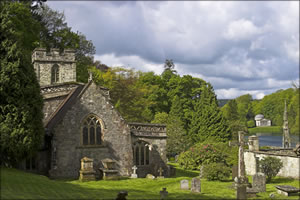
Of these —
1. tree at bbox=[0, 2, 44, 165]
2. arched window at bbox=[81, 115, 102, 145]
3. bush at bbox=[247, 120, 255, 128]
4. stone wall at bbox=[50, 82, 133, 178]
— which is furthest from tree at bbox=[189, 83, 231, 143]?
bush at bbox=[247, 120, 255, 128]

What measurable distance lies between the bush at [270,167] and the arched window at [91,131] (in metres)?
13.6

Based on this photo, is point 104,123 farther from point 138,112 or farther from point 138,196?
point 138,112

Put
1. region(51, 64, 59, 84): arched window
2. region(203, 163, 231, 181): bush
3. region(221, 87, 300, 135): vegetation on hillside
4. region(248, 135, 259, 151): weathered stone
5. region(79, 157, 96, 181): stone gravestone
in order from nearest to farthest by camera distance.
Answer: region(79, 157, 96, 181): stone gravestone
region(203, 163, 231, 181): bush
region(248, 135, 259, 151): weathered stone
region(51, 64, 59, 84): arched window
region(221, 87, 300, 135): vegetation on hillside

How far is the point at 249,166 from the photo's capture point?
34.1 meters

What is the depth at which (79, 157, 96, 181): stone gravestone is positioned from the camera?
969 inches

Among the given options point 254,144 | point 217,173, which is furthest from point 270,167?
point 254,144

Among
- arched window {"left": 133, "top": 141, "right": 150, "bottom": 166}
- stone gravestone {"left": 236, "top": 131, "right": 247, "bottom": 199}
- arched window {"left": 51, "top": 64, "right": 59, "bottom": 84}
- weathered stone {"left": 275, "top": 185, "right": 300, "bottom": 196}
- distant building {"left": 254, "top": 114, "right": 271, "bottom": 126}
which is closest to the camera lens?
stone gravestone {"left": 236, "top": 131, "right": 247, "bottom": 199}

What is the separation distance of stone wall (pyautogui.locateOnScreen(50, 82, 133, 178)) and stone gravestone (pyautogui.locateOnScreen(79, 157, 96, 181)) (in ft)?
6.05

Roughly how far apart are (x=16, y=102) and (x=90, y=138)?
23.5ft

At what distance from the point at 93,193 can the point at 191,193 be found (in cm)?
584

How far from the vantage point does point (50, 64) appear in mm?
39719

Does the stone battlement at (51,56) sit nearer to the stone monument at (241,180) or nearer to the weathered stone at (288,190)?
the stone monument at (241,180)

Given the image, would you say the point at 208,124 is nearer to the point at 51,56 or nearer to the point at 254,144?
the point at 254,144

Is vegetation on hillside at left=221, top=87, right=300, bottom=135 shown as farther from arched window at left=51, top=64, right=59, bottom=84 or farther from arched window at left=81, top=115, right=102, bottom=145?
arched window at left=81, top=115, right=102, bottom=145
